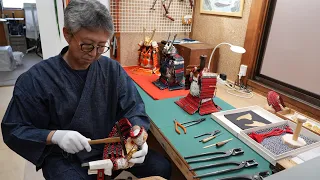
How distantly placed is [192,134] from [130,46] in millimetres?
1291

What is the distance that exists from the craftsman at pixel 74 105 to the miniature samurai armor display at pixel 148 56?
855 millimetres

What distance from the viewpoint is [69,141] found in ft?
3.07

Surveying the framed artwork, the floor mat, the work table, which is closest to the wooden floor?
the work table

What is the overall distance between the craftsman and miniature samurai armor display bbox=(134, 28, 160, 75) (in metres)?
0.85

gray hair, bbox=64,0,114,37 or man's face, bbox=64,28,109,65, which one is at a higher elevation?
gray hair, bbox=64,0,114,37

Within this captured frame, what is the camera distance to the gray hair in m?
0.92

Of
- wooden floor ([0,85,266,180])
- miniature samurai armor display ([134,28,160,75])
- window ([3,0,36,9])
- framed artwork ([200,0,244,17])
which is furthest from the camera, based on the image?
window ([3,0,36,9])

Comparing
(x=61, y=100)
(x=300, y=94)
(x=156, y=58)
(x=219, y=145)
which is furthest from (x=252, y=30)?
(x=61, y=100)

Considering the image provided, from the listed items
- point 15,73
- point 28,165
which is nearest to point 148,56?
point 28,165

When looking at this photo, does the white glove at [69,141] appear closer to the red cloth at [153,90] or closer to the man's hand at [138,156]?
the man's hand at [138,156]

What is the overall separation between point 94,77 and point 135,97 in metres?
0.25

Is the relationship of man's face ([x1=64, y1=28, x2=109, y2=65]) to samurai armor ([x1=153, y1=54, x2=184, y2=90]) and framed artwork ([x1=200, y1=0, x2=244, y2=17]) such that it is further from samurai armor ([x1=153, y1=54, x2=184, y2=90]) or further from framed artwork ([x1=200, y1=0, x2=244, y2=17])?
framed artwork ([x1=200, y1=0, x2=244, y2=17])

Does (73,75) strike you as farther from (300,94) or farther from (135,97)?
(300,94)

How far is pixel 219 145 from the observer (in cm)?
103
